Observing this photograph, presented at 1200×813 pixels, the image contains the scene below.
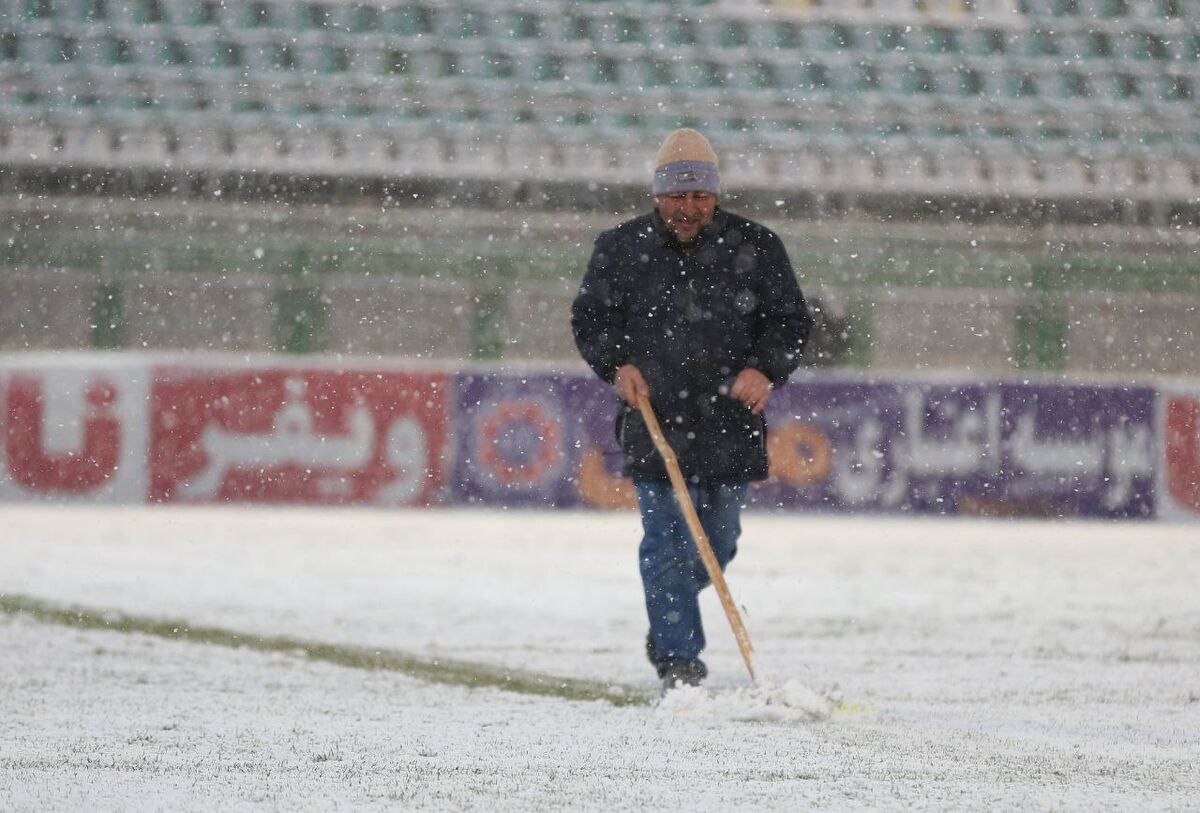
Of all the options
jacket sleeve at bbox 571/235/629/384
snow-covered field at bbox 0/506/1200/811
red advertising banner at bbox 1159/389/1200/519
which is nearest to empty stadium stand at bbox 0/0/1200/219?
red advertising banner at bbox 1159/389/1200/519

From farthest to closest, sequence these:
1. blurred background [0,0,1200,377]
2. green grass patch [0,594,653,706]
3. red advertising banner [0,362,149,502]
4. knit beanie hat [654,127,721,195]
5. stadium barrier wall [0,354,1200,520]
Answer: blurred background [0,0,1200,377] < stadium barrier wall [0,354,1200,520] < red advertising banner [0,362,149,502] < green grass patch [0,594,653,706] < knit beanie hat [654,127,721,195]

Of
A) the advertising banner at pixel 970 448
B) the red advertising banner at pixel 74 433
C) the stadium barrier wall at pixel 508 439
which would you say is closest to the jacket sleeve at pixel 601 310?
the stadium barrier wall at pixel 508 439

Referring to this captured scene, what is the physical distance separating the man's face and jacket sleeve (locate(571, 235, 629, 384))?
202 millimetres

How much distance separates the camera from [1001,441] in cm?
1270

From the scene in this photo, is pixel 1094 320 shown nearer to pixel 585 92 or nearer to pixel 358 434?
pixel 585 92

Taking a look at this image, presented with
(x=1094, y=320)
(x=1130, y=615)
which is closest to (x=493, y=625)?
(x=1130, y=615)

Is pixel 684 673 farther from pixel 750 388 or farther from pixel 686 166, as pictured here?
pixel 686 166

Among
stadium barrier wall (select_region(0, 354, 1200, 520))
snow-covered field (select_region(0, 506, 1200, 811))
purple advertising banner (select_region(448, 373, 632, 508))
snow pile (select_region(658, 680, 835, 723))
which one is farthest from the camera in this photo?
purple advertising banner (select_region(448, 373, 632, 508))

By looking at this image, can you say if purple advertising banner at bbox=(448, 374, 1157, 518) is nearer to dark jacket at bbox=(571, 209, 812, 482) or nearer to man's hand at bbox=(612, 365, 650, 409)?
dark jacket at bbox=(571, 209, 812, 482)

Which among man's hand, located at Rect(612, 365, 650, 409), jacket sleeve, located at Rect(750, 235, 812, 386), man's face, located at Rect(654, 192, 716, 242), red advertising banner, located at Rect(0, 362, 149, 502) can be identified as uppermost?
man's face, located at Rect(654, 192, 716, 242)

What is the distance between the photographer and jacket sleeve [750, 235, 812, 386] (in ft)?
16.9

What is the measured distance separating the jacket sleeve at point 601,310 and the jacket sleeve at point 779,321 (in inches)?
14.8

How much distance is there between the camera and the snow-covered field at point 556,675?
3.59 m

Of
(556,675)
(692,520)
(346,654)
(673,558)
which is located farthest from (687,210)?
(346,654)
